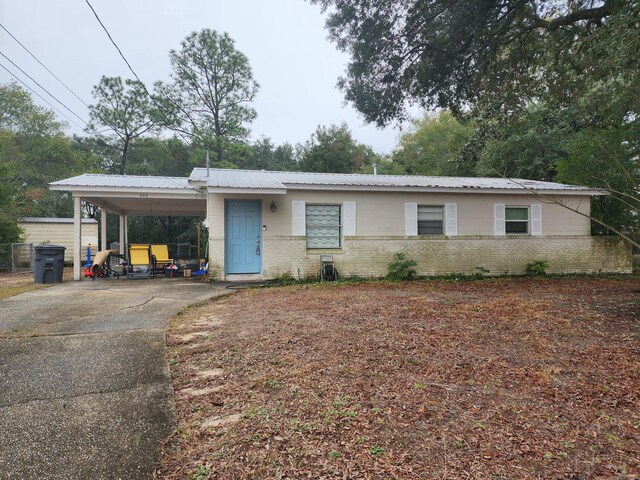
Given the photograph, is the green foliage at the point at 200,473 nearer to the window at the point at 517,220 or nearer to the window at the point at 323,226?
the window at the point at 323,226

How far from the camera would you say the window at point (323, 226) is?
33.0 ft

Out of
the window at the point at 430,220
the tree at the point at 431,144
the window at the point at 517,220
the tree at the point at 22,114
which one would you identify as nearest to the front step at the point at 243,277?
the window at the point at 430,220

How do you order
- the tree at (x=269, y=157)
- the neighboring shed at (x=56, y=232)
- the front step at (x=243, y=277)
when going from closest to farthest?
the front step at (x=243, y=277), the neighboring shed at (x=56, y=232), the tree at (x=269, y=157)

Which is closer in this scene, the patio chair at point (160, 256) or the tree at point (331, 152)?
the patio chair at point (160, 256)

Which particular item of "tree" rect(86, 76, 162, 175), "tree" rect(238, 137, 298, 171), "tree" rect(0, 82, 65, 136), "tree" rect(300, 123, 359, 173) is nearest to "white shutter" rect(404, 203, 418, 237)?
"tree" rect(300, 123, 359, 173)

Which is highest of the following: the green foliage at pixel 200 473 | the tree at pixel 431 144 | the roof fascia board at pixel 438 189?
the tree at pixel 431 144

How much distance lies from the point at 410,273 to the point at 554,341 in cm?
624

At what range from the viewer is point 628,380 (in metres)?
2.93

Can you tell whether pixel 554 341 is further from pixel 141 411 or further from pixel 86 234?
pixel 86 234

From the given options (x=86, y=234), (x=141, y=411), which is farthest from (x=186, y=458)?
(x=86, y=234)

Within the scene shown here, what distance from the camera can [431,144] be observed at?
106ft

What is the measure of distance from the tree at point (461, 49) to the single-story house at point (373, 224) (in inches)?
97.0

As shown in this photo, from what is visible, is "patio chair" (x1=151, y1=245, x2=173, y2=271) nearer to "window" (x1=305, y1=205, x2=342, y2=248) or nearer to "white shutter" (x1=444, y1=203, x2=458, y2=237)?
"window" (x1=305, y1=205, x2=342, y2=248)

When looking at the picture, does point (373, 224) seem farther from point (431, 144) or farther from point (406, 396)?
point (431, 144)
